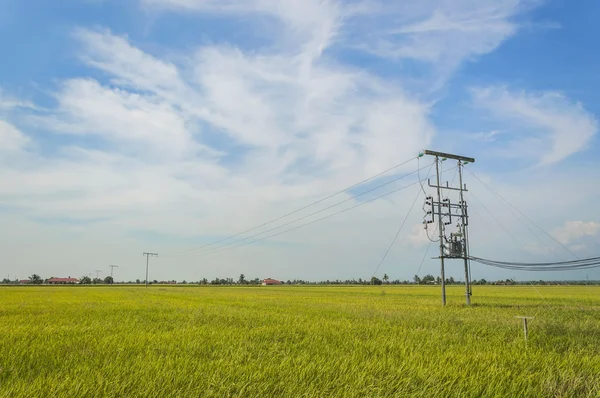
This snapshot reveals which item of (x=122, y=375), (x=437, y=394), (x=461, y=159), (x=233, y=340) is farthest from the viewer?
(x=461, y=159)

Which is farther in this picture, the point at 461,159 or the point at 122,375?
the point at 461,159

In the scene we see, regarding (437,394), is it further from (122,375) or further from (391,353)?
(122,375)

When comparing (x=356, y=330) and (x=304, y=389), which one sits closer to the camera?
(x=304, y=389)

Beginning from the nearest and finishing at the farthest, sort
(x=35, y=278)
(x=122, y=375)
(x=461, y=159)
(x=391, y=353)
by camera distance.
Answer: (x=122, y=375) → (x=391, y=353) → (x=461, y=159) → (x=35, y=278)

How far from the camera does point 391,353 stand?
809cm

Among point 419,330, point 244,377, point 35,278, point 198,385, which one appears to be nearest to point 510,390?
point 244,377

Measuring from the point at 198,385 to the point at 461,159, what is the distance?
24.3 meters

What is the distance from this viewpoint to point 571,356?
817cm

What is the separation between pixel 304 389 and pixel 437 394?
1.86 metres

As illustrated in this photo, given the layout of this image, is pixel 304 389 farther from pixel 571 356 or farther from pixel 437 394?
pixel 571 356

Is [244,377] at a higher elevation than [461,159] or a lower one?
lower

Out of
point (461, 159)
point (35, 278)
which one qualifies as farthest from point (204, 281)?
point (461, 159)

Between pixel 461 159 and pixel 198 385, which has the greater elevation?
pixel 461 159

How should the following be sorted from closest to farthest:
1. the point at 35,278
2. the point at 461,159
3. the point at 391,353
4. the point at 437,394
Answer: the point at 437,394, the point at 391,353, the point at 461,159, the point at 35,278
